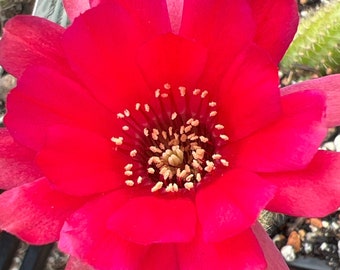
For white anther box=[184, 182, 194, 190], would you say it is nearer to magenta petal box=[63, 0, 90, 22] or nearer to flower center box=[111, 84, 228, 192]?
flower center box=[111, 84, 228, 192]

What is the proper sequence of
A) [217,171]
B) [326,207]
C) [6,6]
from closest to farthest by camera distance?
[326,207], [217,171], [6,6]

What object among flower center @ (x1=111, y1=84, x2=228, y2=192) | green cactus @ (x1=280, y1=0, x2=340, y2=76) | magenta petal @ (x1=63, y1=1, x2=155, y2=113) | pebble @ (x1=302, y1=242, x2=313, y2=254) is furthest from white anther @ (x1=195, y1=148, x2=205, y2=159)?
pebble @ (x1=302, y1=242, x2=313, y2=254)

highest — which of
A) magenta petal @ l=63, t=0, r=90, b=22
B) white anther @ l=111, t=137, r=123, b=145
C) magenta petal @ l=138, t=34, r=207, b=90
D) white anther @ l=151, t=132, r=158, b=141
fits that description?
magenta petal @ l=63, t=0, r=90, b=22

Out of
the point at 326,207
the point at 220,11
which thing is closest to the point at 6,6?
the point at 220,11

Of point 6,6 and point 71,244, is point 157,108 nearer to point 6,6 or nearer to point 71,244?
point 71,244

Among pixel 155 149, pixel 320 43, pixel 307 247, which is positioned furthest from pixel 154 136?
pixel 307 247

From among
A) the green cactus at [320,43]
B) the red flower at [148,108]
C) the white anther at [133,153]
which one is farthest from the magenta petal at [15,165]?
the green cactus at [320,43]
